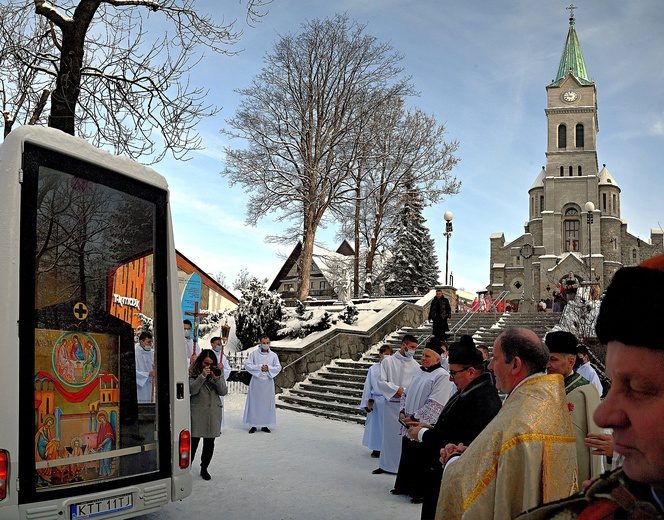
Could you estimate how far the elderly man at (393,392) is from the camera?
9867mm

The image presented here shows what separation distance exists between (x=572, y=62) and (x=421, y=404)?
225 ft

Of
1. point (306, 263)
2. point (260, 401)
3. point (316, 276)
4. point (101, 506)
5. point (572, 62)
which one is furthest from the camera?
point (572, 62)

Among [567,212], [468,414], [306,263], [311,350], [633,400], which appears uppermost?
[567,212]

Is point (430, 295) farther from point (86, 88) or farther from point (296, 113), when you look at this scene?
point (86, 88)

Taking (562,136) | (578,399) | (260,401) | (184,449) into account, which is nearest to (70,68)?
(184,449)

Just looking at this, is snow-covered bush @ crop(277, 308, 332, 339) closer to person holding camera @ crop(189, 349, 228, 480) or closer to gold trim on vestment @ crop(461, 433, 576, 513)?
person holding camera @ crop(189, 349, 228, 480)

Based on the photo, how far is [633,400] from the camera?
1150 mm

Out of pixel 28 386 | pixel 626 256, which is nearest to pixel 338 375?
pixel 28 386

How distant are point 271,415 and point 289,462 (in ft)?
12.1

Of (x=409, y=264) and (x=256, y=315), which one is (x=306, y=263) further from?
(x=409, y=264)


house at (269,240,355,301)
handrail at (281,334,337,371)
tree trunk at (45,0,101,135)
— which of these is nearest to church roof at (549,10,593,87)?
house at (269,240,355,301)

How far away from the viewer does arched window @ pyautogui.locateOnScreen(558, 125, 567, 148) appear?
64750mm

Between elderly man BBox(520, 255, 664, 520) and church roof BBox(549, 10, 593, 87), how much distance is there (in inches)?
2787

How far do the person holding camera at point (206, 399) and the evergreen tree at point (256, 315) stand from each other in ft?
46.3
